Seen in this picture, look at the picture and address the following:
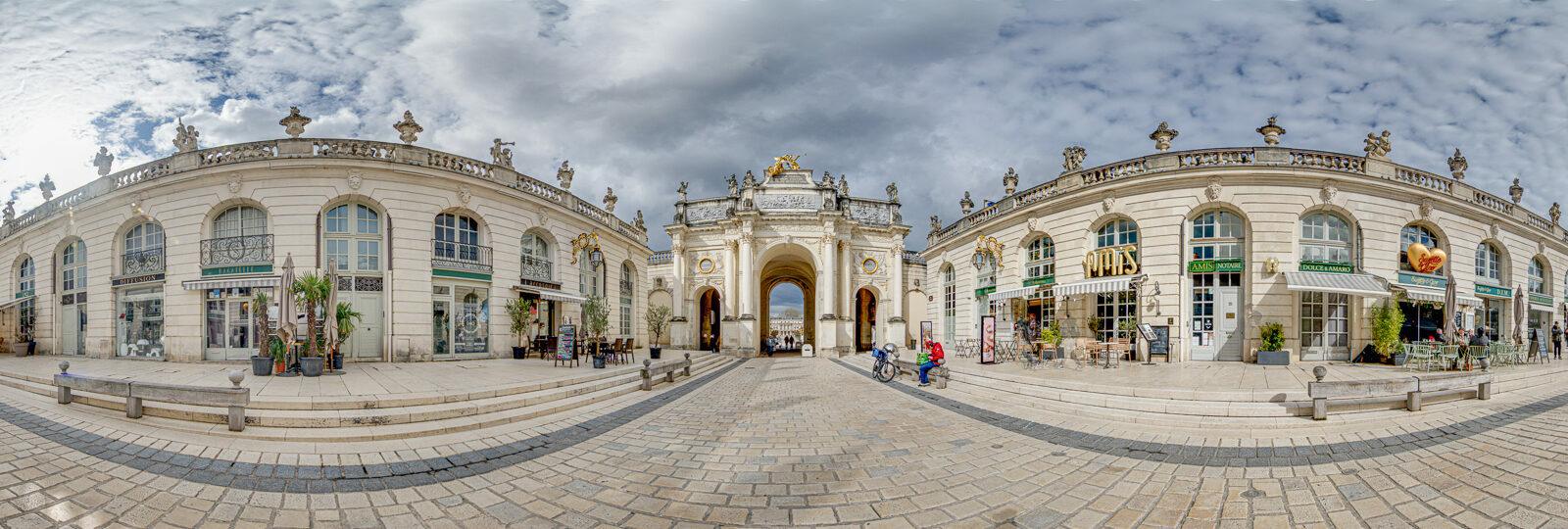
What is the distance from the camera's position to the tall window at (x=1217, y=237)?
55.9 ft

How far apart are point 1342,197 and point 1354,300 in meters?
3.07

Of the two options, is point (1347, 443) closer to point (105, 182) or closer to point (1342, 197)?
point (1342, 197)

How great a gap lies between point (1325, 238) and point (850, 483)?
19558 millimetres

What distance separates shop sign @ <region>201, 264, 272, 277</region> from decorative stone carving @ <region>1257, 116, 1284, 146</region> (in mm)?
29290

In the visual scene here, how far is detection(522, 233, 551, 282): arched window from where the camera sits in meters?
20.0

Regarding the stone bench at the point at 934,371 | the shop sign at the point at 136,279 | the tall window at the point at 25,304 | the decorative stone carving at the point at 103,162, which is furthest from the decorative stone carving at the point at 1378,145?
the tall window at the point at 25,304

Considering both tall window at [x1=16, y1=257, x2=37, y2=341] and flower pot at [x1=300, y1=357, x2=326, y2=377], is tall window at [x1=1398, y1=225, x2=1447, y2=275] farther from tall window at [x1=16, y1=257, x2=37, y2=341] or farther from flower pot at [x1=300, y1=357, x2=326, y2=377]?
tall window at [x1=16, y1=257, x2=37, y2=341]

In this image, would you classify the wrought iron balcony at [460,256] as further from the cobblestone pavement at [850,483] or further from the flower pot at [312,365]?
the cobblestone pavement at [850,483]

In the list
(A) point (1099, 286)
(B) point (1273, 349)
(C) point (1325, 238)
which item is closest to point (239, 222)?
(A) point (1099, 286)

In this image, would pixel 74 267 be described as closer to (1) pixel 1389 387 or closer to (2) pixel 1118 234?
(2) pixel 1118 234

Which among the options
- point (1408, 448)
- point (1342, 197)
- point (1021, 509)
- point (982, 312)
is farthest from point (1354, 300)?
point (1021, 509)

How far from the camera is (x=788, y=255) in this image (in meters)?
33.7

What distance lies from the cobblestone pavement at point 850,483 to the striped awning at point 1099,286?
31.8 feet

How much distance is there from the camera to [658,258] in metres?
35.2
